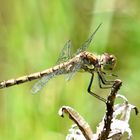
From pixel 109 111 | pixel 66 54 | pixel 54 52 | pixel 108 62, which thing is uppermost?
pixel 54 52

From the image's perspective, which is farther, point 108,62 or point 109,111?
point 108,62

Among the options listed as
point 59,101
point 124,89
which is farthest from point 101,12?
point 59,101

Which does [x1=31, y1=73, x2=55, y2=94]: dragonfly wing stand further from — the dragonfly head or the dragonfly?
the dragonfly head

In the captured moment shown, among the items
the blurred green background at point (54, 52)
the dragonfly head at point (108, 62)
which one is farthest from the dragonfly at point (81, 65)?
the blurred green background at point (54, 52)

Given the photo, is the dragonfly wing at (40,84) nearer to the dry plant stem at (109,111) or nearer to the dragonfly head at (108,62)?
the dragonfly head at (108,62)

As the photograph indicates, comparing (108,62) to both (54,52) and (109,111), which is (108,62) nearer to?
(54,52)

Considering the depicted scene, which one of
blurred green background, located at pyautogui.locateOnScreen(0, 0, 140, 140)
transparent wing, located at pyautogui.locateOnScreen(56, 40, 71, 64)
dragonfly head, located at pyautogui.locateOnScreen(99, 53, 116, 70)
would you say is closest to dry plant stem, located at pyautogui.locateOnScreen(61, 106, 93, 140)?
dragonfly head, located at pyautogui.locateOnScreen(99, 53, 116, 70)

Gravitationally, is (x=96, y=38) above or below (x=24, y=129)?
above

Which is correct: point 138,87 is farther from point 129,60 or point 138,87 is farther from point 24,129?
point 24,129

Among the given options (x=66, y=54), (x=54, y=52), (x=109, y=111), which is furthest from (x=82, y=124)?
(x=54, y=52)
